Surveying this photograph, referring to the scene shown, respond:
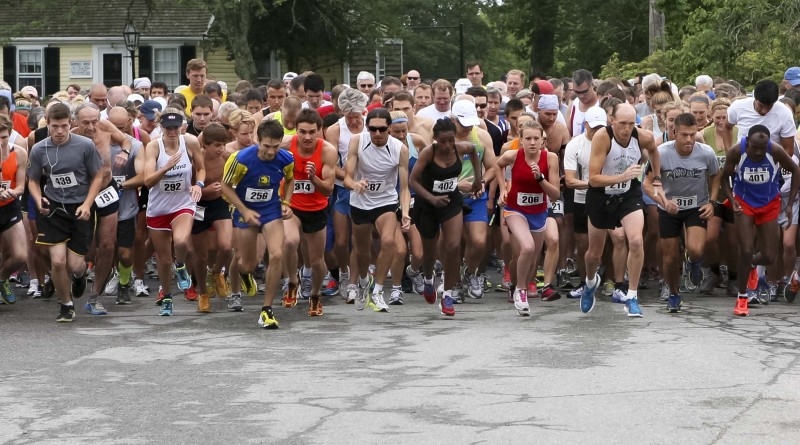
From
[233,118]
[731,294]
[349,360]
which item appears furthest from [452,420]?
[731,294]

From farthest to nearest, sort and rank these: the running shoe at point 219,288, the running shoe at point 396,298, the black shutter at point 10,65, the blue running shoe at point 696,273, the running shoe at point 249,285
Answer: the black shutter at point 10,65 → the blue running shoe at point 696,273 → the running shoe at point 219,288 → the running shoe at point 249,285 → the running shoe at point 396,298

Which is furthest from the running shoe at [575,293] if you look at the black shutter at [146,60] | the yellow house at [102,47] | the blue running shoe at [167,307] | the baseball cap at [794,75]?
the black shutter at [146,60]

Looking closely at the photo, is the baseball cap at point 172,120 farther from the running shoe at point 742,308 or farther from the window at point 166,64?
the window at point 166,64

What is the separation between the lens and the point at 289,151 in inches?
537

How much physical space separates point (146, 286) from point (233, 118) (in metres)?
2.64

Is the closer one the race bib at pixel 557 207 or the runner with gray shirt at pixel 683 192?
the runner with gray shirt at pixel 683 192

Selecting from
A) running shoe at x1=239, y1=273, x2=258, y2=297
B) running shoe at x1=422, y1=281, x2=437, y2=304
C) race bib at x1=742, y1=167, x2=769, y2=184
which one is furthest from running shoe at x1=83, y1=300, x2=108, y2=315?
race bib at x1=742, y1=167, x2=769, y2=184

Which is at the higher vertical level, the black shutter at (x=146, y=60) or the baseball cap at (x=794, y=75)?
the black shutter at (x=146, y=60)

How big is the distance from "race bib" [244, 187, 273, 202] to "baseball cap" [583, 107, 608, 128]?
10.7 ft

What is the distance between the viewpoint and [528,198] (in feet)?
46.7

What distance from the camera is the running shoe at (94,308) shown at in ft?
46.1

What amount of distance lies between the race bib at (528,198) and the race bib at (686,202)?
4.02ft

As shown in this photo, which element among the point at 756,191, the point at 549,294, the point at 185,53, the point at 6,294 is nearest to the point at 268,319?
the point at 549,294

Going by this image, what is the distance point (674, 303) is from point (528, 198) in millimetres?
1606
